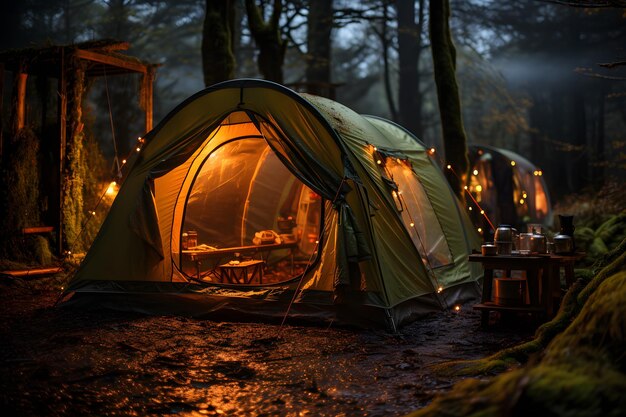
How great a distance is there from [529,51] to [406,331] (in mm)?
22834

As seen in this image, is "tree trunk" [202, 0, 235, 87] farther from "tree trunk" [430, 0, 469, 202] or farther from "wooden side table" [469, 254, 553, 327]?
"wooden side table" [469, 254, 553, 327]

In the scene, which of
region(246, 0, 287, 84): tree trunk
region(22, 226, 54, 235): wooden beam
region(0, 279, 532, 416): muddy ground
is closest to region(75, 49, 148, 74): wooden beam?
region(22, 226, 54, 235): wooden beam

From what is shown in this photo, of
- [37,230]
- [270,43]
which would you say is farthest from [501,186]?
[37,230]

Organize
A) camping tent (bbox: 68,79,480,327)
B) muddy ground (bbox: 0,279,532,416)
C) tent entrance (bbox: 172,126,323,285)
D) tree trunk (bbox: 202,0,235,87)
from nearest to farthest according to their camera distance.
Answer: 1. muddy ground (bbox: 0,279,532,416)
2. camping tent (bbox: 68,79,480,327)
3. tent entrance (bbox: 172,126,323,285)
4. tree trunk (bbox: 202,0,235,87)

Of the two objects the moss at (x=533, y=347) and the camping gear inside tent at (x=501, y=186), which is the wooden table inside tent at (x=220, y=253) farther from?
Result: the camping gear inside tent at (x=501, y=186)

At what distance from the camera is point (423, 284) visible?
748 centimetres

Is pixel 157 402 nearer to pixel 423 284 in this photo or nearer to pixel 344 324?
pixel 344 324

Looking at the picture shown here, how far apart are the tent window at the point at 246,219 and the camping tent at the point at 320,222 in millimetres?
41

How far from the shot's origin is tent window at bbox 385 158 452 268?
777 centimetres

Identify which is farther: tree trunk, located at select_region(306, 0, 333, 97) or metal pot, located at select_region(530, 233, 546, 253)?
tree trunk, located at select_region(306, 0, 333, 97)

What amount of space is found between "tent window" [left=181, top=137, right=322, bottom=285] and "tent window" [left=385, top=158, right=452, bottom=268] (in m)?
1.17

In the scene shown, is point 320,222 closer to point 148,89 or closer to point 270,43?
point 148,89

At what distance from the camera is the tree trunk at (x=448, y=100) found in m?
10.8

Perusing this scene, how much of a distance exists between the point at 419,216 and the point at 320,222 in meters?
1.45
